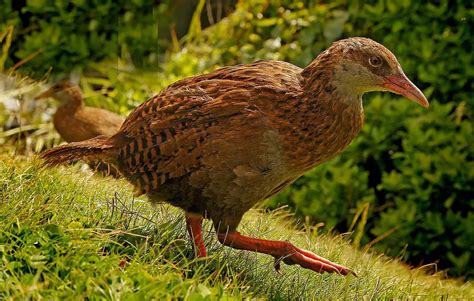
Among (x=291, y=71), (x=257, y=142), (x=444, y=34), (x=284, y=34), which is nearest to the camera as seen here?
(x=257, y=142)

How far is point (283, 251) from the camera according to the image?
3.84m

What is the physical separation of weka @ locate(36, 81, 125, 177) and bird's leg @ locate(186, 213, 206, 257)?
7.62 feet

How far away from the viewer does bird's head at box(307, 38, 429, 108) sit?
3.82 m

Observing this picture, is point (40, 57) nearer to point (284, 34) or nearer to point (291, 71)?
point (284, 34)

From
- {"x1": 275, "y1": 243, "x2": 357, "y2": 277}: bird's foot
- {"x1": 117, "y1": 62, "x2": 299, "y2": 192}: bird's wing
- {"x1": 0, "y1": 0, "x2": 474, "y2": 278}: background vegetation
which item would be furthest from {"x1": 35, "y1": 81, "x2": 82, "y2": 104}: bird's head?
{"x1": 275, "y1": 243, "x2": 357, "y2": 277}: bird's foot

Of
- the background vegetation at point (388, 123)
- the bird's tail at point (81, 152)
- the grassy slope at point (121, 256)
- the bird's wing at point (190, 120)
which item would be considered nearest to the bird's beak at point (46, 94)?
the background vegetation at point (388, 123)

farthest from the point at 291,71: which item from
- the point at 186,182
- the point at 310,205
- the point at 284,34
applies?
the point at 284,34

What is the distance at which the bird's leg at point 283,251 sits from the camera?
151 inches

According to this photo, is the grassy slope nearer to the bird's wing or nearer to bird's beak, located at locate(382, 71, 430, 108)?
the bird's wing

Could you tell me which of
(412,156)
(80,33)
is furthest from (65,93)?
(412,156)

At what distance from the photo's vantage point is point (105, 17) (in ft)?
27.3

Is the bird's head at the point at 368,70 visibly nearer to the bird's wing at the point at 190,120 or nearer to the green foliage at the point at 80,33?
the bird's wing at the point at 190,120

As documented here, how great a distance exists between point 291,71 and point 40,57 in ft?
15.2

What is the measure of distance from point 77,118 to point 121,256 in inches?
126
